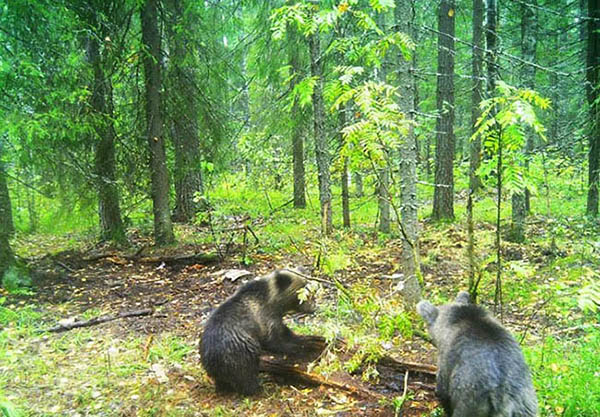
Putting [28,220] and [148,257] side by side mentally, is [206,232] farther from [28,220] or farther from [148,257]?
[28,220]

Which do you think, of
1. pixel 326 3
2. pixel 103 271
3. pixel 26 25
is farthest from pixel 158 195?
pixel 326 3

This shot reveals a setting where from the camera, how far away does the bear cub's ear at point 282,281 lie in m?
5.19

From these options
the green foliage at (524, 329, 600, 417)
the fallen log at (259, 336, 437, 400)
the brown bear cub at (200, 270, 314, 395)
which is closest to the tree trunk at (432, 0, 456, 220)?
the green foliage at (524, 329, 600, 417)

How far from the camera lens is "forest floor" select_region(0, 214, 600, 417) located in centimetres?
425

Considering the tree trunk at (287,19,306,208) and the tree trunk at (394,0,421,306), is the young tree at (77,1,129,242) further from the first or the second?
the tree trunk at (394,0,421,306)

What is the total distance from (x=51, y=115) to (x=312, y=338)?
5613 millimetres

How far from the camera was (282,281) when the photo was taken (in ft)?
17.1

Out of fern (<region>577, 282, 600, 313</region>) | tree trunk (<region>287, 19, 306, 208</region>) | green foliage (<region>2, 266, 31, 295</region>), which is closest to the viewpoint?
fern (<region>577, 282, 600, 313</region>)

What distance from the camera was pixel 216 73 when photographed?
33.2ft

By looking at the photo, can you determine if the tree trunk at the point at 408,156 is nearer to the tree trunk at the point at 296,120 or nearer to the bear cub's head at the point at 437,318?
the bear cub's head at the point at 437,318

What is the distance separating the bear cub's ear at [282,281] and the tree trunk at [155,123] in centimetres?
548

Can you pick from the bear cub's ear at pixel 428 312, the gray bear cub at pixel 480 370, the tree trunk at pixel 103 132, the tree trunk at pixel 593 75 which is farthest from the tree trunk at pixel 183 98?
the tree trunk at pixel 593 75

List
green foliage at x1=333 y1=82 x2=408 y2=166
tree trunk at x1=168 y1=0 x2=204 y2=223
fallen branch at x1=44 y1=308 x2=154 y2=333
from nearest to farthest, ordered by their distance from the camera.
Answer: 1. green foliage at x1=333 y1=82 x2=408 y2=166
2. fallen branch at x1=44 y1=308 x2=154 y2=333
3. tree trunk at x1=168 y1=0 x2=204 y2=223

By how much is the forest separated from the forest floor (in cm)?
4
